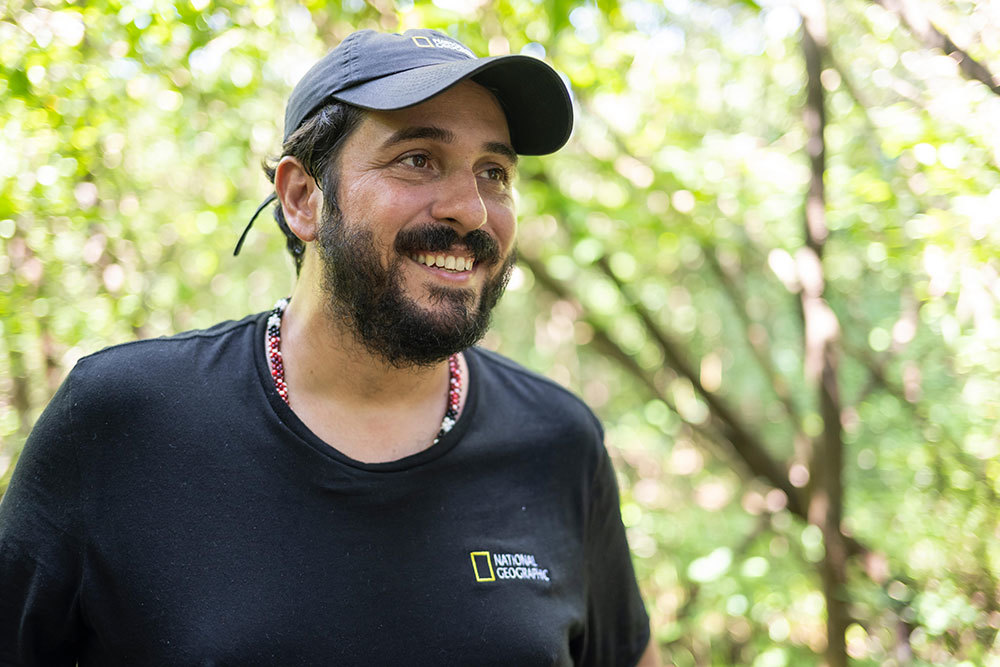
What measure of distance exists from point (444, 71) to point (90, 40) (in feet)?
5.44

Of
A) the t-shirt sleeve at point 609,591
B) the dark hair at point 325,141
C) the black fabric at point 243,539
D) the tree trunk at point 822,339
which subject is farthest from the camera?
the tree trunk at point 822,339

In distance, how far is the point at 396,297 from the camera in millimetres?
1763

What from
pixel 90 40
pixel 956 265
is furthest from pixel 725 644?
pixel 90 40

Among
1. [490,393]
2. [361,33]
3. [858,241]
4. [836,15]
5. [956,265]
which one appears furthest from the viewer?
[858,241]

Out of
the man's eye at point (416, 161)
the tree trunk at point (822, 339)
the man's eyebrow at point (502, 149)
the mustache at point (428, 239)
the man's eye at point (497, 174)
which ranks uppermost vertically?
the man's eye at point (416, 161)

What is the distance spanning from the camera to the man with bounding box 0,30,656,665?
5.18 ft

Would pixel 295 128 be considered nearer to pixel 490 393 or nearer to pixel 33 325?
pixel 490 393

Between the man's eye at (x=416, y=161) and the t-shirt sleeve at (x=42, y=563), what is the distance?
0.93 meters

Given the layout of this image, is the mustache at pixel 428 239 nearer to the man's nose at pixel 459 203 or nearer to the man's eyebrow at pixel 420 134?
the man's nose at pixel 459 203

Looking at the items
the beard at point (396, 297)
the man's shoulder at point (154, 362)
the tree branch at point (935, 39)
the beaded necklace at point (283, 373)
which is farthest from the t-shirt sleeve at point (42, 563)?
the tree branch at point (935, 39)

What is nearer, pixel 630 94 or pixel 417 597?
pixel 417 597

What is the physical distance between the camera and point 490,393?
2082 millimetres

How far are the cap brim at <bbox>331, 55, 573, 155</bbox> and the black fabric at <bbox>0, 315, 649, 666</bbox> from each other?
66cm

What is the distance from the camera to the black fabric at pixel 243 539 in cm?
156
